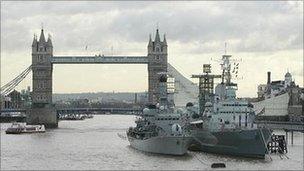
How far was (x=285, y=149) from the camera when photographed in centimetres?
8888

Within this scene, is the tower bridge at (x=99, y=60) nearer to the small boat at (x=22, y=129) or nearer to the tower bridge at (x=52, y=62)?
the tower bridge at (x=52, y=62)

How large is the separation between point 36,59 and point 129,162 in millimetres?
123248

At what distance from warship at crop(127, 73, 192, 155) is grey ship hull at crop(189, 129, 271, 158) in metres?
2.78

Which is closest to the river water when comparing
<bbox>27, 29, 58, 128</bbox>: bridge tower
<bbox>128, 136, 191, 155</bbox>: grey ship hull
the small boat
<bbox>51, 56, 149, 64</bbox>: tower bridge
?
<bbox>128, 136, 191, 155</bbox>: grey ship hull

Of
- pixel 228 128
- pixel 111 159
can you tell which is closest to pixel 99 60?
pixel 228 128

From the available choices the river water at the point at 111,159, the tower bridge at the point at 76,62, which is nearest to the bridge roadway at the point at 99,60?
the tower bridge at the point at 76,62

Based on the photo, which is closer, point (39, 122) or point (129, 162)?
point (129, 162)

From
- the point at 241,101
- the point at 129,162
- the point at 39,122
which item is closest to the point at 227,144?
the point at 241,101

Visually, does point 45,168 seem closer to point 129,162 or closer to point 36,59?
point 129,162

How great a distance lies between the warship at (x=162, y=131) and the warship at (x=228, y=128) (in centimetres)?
229

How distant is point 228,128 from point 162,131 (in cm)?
755

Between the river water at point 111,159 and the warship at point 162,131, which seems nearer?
the river water at point 111,159

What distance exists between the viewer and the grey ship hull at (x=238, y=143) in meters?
81.4

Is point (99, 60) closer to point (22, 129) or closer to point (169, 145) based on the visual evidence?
point (22, 129)
